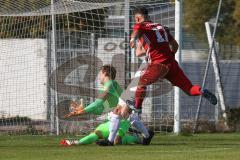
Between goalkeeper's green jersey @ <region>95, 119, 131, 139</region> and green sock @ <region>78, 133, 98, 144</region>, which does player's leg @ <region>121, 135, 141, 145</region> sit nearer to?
goalkeeper's green jersey @ <region>95, 119, 131, 139</region>

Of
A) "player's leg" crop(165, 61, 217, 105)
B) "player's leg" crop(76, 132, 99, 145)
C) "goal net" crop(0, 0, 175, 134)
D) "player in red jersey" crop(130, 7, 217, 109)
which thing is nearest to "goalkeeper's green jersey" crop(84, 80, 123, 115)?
"player in red jersey" crop(130, 7, 217, 109)

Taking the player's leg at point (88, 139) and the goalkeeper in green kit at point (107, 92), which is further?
the goalkeeper in green kit at point (107, 92)

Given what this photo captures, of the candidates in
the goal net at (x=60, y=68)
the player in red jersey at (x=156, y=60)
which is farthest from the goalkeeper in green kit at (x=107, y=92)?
the goal net at (x=60, y=68)

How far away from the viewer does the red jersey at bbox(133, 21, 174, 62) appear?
12891 millimetres

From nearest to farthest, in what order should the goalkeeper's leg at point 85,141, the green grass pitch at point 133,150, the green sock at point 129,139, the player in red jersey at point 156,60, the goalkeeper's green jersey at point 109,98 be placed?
the green grass pitch at point 133,150
the player in red jersey at point 156,60
the goalkeeper's leg at point 85,141
the green sock at point 129,139
the goalkeeper's green jersey at point 109,98

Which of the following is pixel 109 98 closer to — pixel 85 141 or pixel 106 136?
pixel 106 136

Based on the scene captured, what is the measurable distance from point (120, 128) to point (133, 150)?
138 cm

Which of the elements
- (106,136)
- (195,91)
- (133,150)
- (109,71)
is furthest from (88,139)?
(195,91)

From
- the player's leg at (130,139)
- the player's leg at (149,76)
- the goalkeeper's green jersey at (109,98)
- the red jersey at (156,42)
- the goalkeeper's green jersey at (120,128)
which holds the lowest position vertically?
the player's leg at (130,139)

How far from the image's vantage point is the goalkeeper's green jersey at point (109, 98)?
1360cm

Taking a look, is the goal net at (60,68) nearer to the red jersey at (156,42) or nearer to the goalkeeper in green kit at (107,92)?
the goalkeeper in green kit at (107,92)

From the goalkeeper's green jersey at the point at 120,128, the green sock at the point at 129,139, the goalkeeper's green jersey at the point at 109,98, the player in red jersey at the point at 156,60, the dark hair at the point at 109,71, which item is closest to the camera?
the player in red jersey at the point at 156,60

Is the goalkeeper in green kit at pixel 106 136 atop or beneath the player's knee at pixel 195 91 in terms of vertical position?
beneath

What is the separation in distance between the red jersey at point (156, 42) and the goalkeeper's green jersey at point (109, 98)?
0.92 metres
